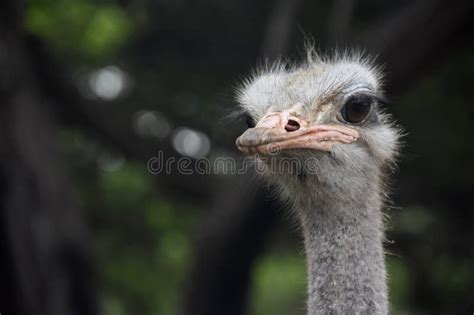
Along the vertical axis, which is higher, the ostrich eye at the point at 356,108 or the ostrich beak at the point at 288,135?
the ostrich eye at the point at 356,108

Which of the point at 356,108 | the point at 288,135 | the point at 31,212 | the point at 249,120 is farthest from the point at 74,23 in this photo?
the point at 288,135

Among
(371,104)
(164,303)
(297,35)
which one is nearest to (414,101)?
(297,35)

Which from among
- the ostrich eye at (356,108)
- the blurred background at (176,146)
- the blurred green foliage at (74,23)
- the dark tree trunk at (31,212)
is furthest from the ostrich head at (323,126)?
the dark tree trunk at (31,212)

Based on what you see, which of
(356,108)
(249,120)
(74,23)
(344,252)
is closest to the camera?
(344,252)

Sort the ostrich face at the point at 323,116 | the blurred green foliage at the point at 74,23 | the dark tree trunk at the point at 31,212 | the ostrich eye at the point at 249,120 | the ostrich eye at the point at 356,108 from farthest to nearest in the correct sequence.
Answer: the dark tree trunk at the point at 31,212
the blurred green foliage at the point at 74,23
the ostrich eye at the point at 249,120
the ostrich eye at the point at 356,108
the ostrich face at the point at 323,116

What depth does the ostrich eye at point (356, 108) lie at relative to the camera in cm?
380

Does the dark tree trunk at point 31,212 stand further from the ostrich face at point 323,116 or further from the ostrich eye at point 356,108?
the ostrich eye at point 356,108

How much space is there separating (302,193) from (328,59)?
2.67 ft

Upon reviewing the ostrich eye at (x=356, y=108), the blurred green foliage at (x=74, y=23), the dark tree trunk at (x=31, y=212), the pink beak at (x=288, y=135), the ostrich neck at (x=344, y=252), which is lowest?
the ostrich neck at (x=344, y=252)

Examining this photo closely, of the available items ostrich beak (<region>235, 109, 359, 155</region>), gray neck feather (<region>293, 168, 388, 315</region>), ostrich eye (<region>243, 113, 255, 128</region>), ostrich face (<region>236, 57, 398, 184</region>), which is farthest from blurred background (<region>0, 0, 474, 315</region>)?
ostrich beak (<region>235, 109, 359, 155</region>)

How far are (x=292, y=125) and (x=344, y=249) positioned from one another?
19.9 inches

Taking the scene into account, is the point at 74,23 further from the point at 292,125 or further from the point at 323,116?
the point at 292,125

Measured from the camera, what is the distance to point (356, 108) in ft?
12.5

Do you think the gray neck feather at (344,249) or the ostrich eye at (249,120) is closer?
the gray neck feather at (344,249)
